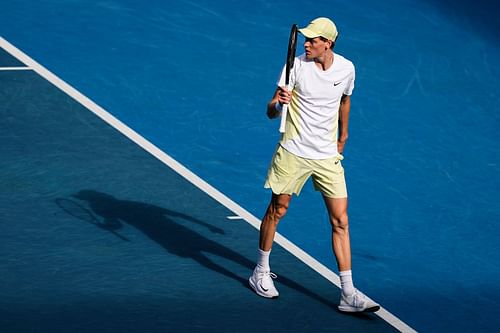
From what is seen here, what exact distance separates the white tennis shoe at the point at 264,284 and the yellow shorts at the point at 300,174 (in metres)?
0.73

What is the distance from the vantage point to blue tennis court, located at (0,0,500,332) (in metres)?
9.21

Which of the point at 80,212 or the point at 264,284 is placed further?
the point at 80,212

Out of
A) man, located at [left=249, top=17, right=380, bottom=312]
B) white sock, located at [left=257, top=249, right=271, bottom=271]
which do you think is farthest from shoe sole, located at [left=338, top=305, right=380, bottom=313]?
white sock, located at [left=257, top=249, right=271, bottom=271]

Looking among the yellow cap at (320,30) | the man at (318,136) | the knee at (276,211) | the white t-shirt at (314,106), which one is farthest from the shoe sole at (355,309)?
the yellow cap at (320,30)

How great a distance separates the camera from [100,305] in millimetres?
8867

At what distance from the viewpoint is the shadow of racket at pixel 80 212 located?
10378mm

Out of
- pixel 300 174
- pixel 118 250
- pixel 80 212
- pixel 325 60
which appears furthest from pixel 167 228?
pixel 325 60

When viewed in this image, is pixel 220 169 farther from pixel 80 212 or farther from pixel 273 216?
pixel 273 216

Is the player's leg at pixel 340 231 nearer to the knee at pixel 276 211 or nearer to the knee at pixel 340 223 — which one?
the knee at pixel 340 223

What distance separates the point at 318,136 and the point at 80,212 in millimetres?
2762

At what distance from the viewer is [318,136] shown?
8.93 metres

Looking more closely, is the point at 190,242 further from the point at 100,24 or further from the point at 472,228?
the point at 100,24

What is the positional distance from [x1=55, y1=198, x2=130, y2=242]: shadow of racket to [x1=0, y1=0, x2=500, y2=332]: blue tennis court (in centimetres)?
2

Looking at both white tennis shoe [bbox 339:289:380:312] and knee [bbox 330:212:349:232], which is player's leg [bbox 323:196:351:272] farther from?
white tennis shoe [bbox 339:289:380:312]
